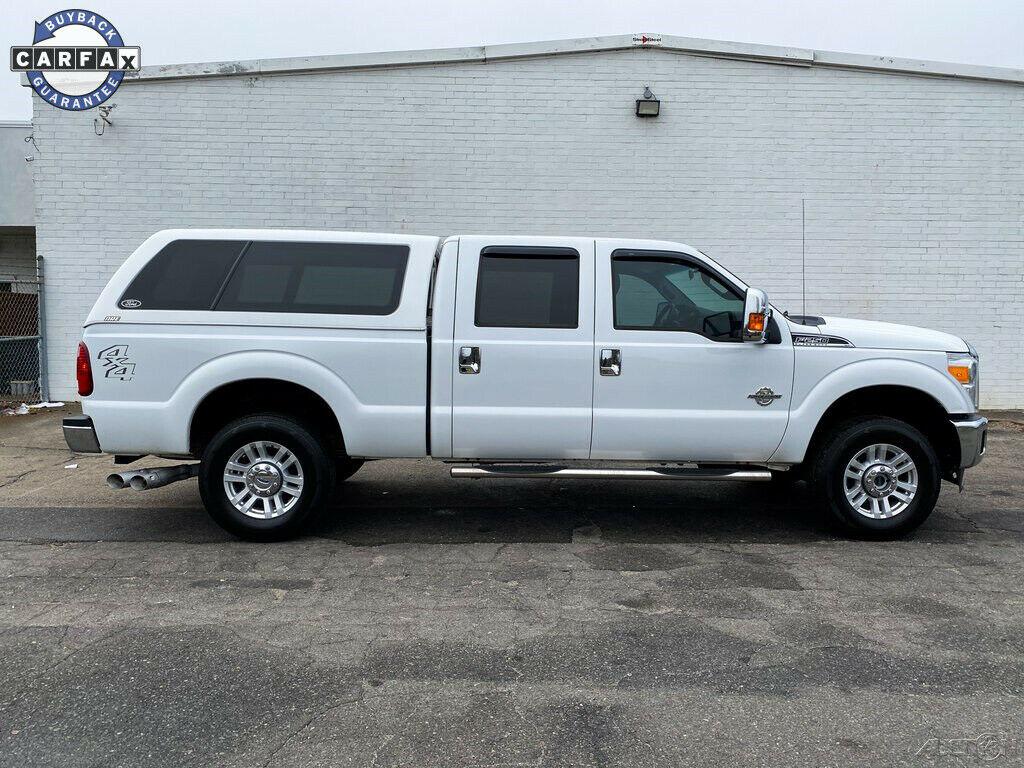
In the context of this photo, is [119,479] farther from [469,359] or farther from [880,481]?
[880,481]

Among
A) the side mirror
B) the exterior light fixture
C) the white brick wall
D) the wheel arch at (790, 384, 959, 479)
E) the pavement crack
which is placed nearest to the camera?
the pavement crack

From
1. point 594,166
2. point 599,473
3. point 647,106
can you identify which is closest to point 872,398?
point 599,473

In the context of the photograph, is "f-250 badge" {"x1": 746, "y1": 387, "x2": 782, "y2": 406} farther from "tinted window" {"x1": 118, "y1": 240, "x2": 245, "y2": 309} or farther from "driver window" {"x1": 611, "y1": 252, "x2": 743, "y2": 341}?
"tinted window" {"x1": 118, "y1": 240, "x2": 245, "y2": 309}

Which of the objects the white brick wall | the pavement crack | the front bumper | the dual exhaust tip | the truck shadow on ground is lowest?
the pavement crack

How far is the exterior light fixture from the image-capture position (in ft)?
37.0

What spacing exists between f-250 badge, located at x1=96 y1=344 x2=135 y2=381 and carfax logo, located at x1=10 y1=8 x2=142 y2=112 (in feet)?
24.7

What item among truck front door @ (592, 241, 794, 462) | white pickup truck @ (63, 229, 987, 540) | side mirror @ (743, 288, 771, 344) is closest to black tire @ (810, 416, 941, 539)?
white pickup truck @ (63, 229, 987, 540)

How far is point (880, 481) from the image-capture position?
572cm

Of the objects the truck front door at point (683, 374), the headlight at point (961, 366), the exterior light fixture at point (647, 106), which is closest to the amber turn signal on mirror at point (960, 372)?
the headlight at point (961, 366)

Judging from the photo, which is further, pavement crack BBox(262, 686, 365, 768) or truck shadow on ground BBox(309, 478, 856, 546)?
truck shadow on ground BBox(309, 478, 856, 546)

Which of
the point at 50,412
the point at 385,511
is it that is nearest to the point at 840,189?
the point at 385,511

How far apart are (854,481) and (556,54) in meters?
7.93

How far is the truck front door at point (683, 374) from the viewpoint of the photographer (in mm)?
5613

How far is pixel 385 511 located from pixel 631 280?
271 cm
